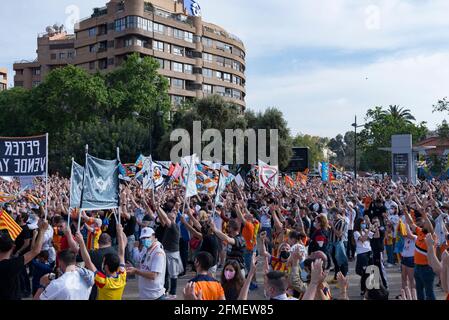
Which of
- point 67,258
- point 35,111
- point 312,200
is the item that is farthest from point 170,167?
point 35,111

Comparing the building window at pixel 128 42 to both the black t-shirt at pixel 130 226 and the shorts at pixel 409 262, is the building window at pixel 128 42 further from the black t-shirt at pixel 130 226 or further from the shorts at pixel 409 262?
the shorts at pixel 409 262

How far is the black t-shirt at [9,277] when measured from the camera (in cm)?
519

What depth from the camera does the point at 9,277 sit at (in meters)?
5.25

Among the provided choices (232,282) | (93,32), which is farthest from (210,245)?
(93,32)

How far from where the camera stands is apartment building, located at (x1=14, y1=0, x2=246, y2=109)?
67.6 metres

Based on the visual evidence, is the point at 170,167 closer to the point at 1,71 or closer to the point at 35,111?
the point at 35,111

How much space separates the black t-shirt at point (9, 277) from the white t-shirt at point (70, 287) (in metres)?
0.55

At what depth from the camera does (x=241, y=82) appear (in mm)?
83562

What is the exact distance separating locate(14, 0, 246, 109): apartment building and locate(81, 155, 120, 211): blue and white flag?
5913 centimetres

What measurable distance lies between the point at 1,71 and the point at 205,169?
10501 centimetres

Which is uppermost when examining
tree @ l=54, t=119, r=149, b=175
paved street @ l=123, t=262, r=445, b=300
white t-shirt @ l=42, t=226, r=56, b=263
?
tree @ l=54, t=119, r=149, b=175

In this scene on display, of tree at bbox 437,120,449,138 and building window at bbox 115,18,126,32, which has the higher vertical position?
building window at bbox 115,18,126,32

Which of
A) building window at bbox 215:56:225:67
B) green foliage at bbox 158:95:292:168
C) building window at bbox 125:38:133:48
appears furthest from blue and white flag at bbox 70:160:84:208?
building window at bbox 215:56:225:67

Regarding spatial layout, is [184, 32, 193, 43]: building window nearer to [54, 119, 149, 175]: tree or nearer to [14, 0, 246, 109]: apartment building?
[14, 0, 246, 109]: apartment building
